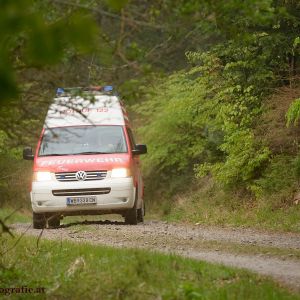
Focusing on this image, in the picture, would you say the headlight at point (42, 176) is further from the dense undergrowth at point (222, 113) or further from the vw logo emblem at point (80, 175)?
the dense undergrowth at point (222, 113)

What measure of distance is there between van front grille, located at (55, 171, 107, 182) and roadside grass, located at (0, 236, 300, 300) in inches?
234

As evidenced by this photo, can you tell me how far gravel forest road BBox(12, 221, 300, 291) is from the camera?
332 inches

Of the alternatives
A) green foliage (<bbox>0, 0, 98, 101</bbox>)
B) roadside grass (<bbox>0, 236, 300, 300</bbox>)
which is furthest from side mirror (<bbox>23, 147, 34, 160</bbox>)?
green foliage (<bbox>0, 0, 98, 101</bbox>)

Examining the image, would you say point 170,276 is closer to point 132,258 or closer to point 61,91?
point 132,258

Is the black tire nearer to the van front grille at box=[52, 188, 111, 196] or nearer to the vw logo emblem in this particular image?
the van front grille at box=[52, 188, 111, 196]

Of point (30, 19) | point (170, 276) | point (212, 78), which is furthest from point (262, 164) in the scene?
point (30, 19)

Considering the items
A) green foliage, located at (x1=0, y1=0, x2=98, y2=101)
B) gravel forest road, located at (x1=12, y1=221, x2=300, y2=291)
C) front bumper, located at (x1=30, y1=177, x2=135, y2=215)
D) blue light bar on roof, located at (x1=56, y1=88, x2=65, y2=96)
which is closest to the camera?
green foliage, located at (x1=0, y1=0, x2=98, y2=101)

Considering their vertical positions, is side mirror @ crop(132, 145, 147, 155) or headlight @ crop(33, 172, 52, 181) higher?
side mirror @ crop(132, 145, 147, 155)

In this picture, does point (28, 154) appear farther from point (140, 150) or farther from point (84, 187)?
point (140, 150)

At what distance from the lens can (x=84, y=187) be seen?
1477 cm

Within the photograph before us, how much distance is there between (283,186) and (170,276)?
35.2 ft

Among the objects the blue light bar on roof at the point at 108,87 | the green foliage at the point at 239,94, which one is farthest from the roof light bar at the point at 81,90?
the green foliage at the point at 239,94

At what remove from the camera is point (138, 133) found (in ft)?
91.3

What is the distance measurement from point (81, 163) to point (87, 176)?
29 centimetres
